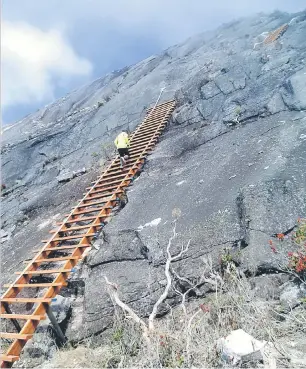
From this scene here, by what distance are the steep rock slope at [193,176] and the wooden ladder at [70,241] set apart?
40cm

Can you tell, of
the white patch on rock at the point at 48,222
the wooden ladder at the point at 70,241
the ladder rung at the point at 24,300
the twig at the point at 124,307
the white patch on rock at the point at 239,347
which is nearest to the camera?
the white patch on rock at the point at 239,347

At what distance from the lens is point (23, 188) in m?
12.0

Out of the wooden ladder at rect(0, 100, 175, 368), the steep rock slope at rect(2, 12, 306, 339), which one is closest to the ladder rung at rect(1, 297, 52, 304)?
the wooden ladder at rect(0, 100, 175, 368)

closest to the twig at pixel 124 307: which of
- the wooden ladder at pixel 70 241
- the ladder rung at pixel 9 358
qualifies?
the wooden ladder at pixel 70 241

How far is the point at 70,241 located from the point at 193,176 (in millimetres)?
3009

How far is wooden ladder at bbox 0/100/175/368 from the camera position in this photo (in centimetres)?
479

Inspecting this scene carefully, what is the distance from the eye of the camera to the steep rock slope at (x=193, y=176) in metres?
4.98

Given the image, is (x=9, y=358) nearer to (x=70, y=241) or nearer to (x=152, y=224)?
(x=152, y=224)

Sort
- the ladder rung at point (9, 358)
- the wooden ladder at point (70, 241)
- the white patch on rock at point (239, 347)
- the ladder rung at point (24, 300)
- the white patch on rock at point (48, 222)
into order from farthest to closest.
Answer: the white patch on rock at point (48, 222) → the ladder rung at point (24, 300) → the wooden ladder at point (70, 241) → the ladder rung at point (9, 358) → the white patch on rock at point (239, 347)

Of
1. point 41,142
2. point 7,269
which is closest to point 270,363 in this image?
point 7,269

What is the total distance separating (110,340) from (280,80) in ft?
26.9

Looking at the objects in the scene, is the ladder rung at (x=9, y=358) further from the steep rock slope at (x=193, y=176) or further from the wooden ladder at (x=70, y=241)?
the steep rock slope at (x=193, y=176)

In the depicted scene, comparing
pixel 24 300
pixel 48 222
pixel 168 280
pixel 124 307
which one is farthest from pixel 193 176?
pixel 24 300

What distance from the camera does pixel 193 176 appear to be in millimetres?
7383
